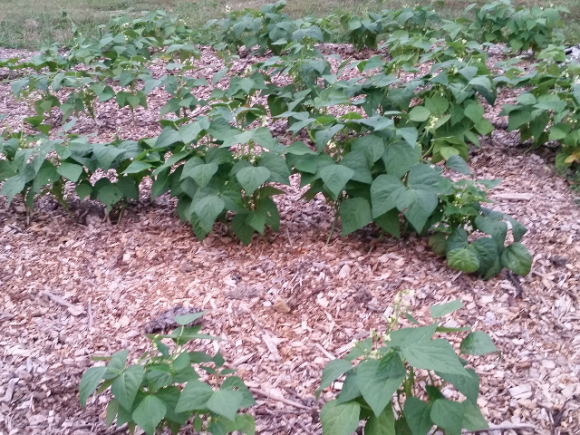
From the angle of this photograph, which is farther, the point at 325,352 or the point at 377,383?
the point at 325,352

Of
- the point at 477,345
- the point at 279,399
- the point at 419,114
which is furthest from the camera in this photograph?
the point at 419,114

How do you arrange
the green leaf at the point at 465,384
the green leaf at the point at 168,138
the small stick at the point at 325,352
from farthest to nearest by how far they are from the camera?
the green leaf at the point at 168,138, the small stick at the point at 325,352, the green leaf at the point at 465,384

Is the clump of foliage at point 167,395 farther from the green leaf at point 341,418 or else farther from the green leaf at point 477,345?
the green leaf at point 477,345

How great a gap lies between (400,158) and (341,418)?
1.41m

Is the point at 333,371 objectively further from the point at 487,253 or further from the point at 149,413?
the point at 487,253

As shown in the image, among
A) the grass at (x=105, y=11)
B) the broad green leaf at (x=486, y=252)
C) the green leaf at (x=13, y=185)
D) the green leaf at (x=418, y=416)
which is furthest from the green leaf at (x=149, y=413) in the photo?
the grass at (x=105, y=11)

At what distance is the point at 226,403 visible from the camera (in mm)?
1513

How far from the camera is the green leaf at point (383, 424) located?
59.7 inches

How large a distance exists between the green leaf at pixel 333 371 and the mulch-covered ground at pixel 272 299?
37cm

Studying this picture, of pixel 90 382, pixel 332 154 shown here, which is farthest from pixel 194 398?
pixel 332 154

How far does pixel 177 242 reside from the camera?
117 inches

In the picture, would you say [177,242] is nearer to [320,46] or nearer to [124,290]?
[124,290]

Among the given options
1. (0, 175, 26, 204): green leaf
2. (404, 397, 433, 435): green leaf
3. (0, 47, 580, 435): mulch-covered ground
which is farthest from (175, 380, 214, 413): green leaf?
→ (0, 175, 26, 204): green leaf

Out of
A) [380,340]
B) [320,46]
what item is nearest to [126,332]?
[380,340]
